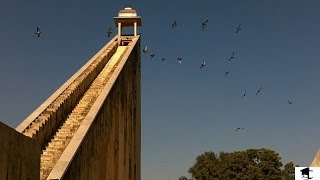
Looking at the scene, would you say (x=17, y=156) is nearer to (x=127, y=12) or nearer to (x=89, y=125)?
(x=89, y=125)

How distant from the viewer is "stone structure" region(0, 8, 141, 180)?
10852 mm

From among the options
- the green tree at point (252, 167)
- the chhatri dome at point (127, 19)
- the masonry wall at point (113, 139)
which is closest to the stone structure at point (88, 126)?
the masonry wall at point (113, 139)

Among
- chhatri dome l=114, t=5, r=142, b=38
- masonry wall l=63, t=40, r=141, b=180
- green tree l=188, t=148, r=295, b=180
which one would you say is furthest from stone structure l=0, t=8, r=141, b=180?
green tree l=188, t=148, r=295, b=180

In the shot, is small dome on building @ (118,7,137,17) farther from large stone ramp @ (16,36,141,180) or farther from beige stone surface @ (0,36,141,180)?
large stone ramp @ (16,36,141,180)

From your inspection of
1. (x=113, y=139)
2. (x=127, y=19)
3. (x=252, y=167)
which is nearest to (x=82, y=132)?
(x=113, y=139)

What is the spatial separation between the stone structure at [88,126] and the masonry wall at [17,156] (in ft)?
0.20

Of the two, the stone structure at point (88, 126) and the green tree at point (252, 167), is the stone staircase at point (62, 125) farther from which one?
the green tree at point (252, 167)

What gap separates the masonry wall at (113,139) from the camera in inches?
453

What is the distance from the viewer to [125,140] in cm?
1980

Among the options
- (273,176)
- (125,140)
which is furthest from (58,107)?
(273,176)

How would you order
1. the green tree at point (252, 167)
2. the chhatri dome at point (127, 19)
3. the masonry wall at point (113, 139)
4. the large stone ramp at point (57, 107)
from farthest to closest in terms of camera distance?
the green tree at point (252, 167) → the chhatri dome at point (127, 19) → the large stone ramp at point (57, 107) → the masonry wall at point (113, 139)

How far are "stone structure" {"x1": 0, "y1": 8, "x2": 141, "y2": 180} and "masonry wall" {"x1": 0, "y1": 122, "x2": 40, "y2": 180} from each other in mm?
60

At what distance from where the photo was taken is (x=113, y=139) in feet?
51.7

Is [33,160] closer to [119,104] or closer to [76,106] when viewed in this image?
[76,106]
